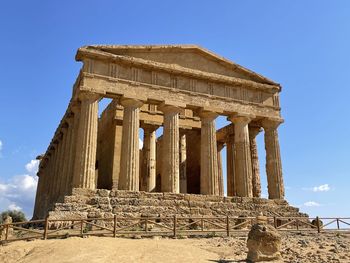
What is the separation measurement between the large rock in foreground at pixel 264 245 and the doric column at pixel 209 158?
12103mm

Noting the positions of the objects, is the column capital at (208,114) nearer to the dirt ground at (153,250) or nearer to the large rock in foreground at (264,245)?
the dirt ground at (153,250)

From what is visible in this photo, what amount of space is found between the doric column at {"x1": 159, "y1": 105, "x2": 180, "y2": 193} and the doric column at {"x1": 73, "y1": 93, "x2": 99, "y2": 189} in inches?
174

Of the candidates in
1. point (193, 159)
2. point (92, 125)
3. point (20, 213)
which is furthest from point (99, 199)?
point (20, 213)

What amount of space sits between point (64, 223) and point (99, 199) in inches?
106

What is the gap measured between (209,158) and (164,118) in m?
3.99

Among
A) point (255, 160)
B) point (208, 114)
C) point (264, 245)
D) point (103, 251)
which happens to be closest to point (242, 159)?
point (255, 160)

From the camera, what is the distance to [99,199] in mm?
19219

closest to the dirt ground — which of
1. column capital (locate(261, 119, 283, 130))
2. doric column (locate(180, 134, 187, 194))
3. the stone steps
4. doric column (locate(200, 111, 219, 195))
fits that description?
the stone steps

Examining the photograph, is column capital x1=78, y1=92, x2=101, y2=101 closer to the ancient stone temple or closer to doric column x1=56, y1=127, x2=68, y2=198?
the ancient stone temple

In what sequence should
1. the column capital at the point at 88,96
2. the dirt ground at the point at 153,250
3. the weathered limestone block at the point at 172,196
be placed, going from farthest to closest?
the column capital at the point at 88,96 → the weathered limestone block at the point at 172,196 → the dirt ground at the point at 153,250

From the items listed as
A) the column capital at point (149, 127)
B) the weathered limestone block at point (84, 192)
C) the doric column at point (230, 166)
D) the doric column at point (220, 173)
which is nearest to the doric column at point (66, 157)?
the weathered limestone block at point (84, 192)

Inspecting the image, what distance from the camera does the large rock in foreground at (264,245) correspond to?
11.5 m

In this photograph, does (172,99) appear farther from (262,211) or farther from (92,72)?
(262,211)

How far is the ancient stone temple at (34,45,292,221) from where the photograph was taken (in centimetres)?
2202
